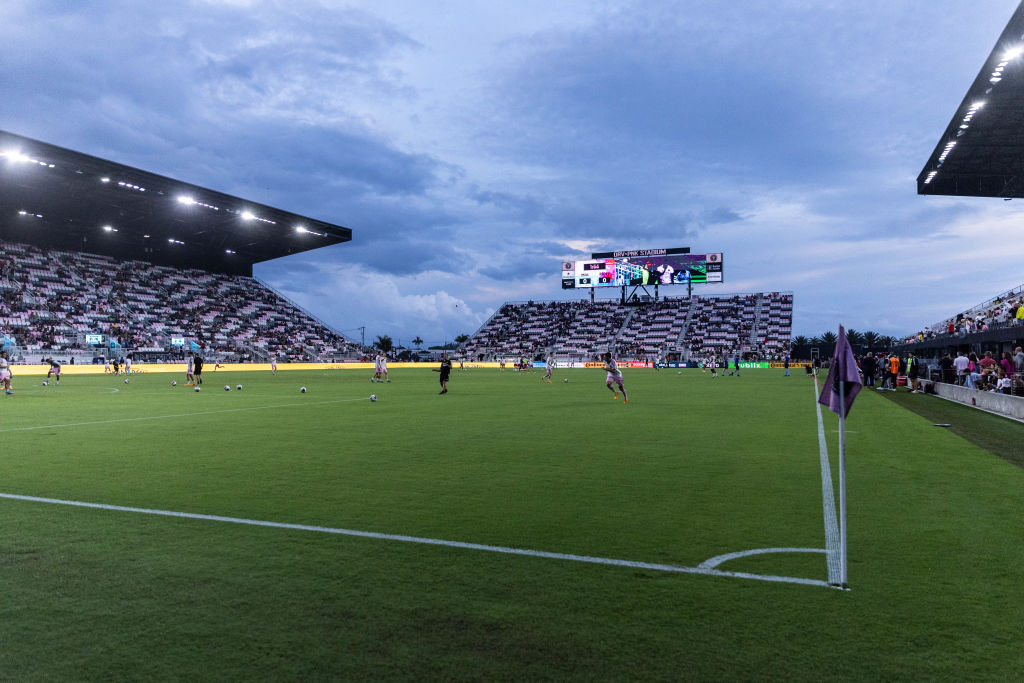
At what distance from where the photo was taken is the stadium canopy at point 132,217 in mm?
46594

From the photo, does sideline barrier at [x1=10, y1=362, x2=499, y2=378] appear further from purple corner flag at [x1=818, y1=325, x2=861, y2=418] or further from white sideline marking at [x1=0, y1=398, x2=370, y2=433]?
purple corner flag at [x1=818, y1=325, x2=861, y2=418]

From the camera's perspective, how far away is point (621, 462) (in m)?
10.4

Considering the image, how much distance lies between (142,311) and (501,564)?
68.9 m

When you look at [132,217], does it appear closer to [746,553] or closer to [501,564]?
[501,564]

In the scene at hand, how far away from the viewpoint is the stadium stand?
267ft

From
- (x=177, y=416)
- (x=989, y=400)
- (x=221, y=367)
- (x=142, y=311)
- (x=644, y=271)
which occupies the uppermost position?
(x=644, y=271)

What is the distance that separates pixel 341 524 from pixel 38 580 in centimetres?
247

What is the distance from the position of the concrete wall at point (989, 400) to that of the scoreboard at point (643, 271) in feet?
175

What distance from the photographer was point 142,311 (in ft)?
211

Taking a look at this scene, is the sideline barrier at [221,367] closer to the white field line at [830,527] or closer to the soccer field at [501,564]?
the soccer field at [501,564]

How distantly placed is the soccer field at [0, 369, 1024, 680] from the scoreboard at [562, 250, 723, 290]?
70776 mm

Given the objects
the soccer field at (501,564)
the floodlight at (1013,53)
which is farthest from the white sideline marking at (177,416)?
the floodlight at (1013,53)

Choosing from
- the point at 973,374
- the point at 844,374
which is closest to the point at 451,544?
the point at 844,374

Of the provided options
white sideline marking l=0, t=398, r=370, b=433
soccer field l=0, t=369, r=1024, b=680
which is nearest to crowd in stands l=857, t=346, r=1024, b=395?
soccer field l=0, t=369, r=1024, b=680
